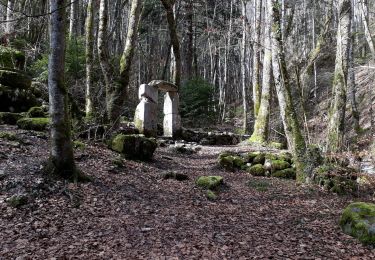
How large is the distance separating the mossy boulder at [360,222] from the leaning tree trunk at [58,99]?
3848mm

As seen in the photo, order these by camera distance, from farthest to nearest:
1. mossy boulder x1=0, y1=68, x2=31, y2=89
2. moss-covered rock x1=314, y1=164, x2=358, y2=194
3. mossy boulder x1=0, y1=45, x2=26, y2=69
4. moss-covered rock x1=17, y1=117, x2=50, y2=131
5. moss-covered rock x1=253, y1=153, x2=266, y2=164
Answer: mossy boulder x1=0, y1=45, x2=26, y2=69, mossy boulder x1=0, y1=68, x2=31, y2=89, moss-covered rock x1=253, y1=153, x2=266, y2=164, moss-covered rock x1=17, y1=117, x2=50, y2=131, moss-covered rock x1=314, y1=164, x2=358, y2=194

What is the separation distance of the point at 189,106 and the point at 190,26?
6973mm

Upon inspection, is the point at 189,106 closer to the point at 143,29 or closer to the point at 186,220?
the point at 143,29

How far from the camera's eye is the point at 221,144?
47.7 ft

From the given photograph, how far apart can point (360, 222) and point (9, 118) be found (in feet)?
25.4

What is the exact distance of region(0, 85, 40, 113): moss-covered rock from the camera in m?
9.39

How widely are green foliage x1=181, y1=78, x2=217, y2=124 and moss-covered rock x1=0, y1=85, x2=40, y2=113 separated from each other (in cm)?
941

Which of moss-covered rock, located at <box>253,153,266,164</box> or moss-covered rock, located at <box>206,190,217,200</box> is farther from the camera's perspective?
moss-covered rock, located at <box>253,153,266,164</box>

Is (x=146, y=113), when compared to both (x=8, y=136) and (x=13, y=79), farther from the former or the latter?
(x=8, y=136)

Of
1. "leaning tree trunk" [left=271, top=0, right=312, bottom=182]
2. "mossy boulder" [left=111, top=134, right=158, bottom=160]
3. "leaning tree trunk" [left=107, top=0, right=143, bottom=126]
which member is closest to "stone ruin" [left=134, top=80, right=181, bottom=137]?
"leaning tree trunk" [left=107, top=0, right=143, bottom=126]

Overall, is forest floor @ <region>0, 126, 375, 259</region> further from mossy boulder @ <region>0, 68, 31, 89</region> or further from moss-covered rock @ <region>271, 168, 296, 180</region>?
mossy boulder @ <region>0, 68, 31, 89</region>

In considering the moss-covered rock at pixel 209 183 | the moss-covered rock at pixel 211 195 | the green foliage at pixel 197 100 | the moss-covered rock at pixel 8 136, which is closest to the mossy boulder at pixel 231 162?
the moss-covered rock at pixel 209 183

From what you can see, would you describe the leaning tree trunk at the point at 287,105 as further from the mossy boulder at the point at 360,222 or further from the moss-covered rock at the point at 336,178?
the mossy boulder at the point at 360,222

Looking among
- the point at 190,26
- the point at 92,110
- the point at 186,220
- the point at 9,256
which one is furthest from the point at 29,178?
the point at 190,26
